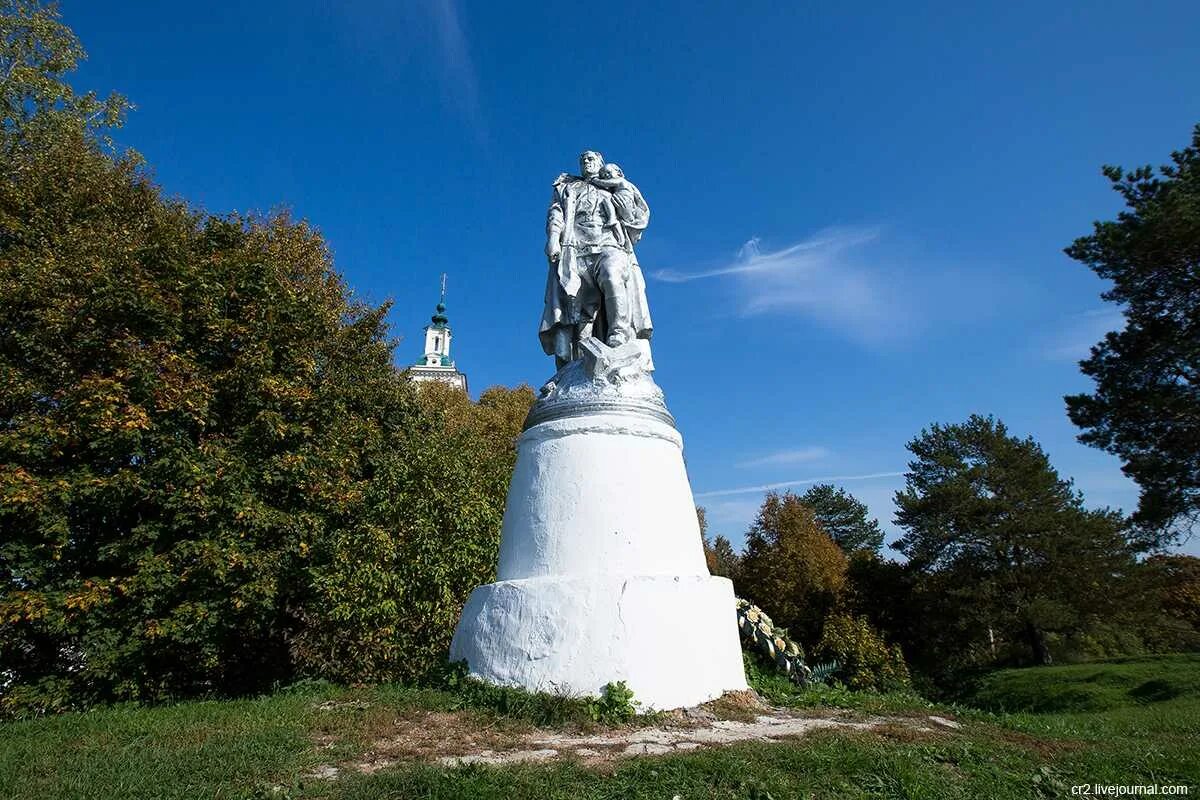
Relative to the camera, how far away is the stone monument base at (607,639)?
540 cm

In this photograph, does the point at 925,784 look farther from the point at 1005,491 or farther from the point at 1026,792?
the point at 1005,491

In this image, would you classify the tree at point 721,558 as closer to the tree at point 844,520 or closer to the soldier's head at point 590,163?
the tree at point 844,520

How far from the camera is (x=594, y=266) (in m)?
7.68

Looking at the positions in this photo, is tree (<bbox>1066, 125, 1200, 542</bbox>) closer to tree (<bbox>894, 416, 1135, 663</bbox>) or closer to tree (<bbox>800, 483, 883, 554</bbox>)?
tree (<bbox>894, 416, 1135, 663</bbox>)

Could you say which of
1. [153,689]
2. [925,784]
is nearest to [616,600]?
[925,784]

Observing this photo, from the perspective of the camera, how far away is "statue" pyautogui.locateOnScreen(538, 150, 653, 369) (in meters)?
7.45

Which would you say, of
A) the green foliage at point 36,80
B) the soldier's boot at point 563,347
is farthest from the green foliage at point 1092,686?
the green foliage at point 36,80

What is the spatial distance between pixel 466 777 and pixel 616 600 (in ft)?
7.05

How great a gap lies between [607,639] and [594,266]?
13.5ft

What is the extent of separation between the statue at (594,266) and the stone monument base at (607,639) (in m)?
2.73

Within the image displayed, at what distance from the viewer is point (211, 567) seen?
9.53 metres

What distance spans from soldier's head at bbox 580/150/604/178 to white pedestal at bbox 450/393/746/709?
292cm

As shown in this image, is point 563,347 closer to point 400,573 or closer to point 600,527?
point 600,527

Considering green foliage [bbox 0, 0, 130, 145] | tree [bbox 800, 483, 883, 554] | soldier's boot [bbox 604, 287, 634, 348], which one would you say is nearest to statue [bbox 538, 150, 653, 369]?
soldier's boot [bbox 604, 287, 634, 348]
